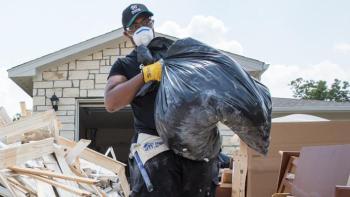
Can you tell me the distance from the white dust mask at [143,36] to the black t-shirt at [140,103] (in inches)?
2.8

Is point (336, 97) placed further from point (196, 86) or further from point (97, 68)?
point (196, 86)

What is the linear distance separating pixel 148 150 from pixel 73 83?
288 inches

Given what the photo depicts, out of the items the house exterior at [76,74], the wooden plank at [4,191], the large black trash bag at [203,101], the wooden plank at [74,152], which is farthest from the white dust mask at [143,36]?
the house exterior at [76,74]

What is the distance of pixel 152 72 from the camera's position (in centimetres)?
222

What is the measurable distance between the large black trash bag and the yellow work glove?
40mm

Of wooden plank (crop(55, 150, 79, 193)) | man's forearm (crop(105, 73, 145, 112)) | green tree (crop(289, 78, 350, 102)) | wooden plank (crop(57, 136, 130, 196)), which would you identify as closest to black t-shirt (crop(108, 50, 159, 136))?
man's forearm (crop(105, 73, 145, 112))

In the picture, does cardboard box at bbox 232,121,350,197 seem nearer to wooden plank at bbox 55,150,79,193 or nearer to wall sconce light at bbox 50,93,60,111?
wooden plank at bbox 55,150,79,193

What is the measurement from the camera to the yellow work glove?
2221 millimetres

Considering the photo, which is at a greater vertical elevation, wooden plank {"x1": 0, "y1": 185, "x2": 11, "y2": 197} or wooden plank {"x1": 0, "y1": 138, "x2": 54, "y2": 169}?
wooden plank {"x1": 0, "y1": 138, "x2": 54, "y2": 169}

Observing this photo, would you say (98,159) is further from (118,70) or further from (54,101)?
(118,70)

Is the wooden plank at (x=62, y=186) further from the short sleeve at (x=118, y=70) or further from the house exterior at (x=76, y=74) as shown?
the house exterior at (x=76, y=74)

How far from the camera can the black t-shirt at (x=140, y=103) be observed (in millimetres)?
2393

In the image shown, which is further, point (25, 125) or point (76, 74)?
point (76, 74)

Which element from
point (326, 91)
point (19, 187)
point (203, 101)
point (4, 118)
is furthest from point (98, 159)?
point (326, 91)
